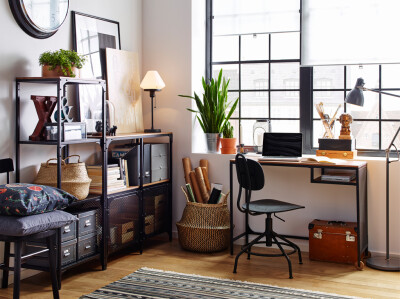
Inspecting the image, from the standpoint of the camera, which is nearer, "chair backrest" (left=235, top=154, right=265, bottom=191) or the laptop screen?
"chair backrest" (left=235, top=154, right=265, bottom=191)

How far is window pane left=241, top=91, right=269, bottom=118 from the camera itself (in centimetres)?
550

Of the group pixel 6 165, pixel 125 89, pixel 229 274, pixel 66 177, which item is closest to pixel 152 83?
pixel 125 89

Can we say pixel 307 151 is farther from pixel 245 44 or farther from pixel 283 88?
pixel 245 44

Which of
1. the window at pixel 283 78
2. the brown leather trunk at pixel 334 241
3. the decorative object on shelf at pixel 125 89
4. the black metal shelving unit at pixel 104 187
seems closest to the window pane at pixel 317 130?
the window at pixel 283 78

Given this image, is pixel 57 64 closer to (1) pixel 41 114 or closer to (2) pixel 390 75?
(1) pixel 41 114

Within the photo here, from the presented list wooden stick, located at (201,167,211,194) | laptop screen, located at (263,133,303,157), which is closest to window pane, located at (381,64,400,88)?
laptop screen, located at (263,133,303,157)

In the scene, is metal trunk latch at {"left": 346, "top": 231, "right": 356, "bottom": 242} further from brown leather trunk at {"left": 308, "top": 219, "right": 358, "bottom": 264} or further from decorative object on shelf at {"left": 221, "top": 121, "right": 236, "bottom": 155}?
decorative object on shelf at {"left": 221, "top": 121, "right": 236, "bottom": 155}

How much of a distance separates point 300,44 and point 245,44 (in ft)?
1.92

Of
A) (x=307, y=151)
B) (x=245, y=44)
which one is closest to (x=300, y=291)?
(x=307, y=151)

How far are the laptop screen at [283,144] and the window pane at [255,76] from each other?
735mm

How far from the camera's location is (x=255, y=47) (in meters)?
5.50

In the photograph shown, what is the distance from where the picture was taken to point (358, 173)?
436cm

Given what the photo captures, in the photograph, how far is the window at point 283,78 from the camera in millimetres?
5031

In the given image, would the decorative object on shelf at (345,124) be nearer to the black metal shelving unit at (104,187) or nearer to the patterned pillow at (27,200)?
the black metal shelving unit at (104,187)
